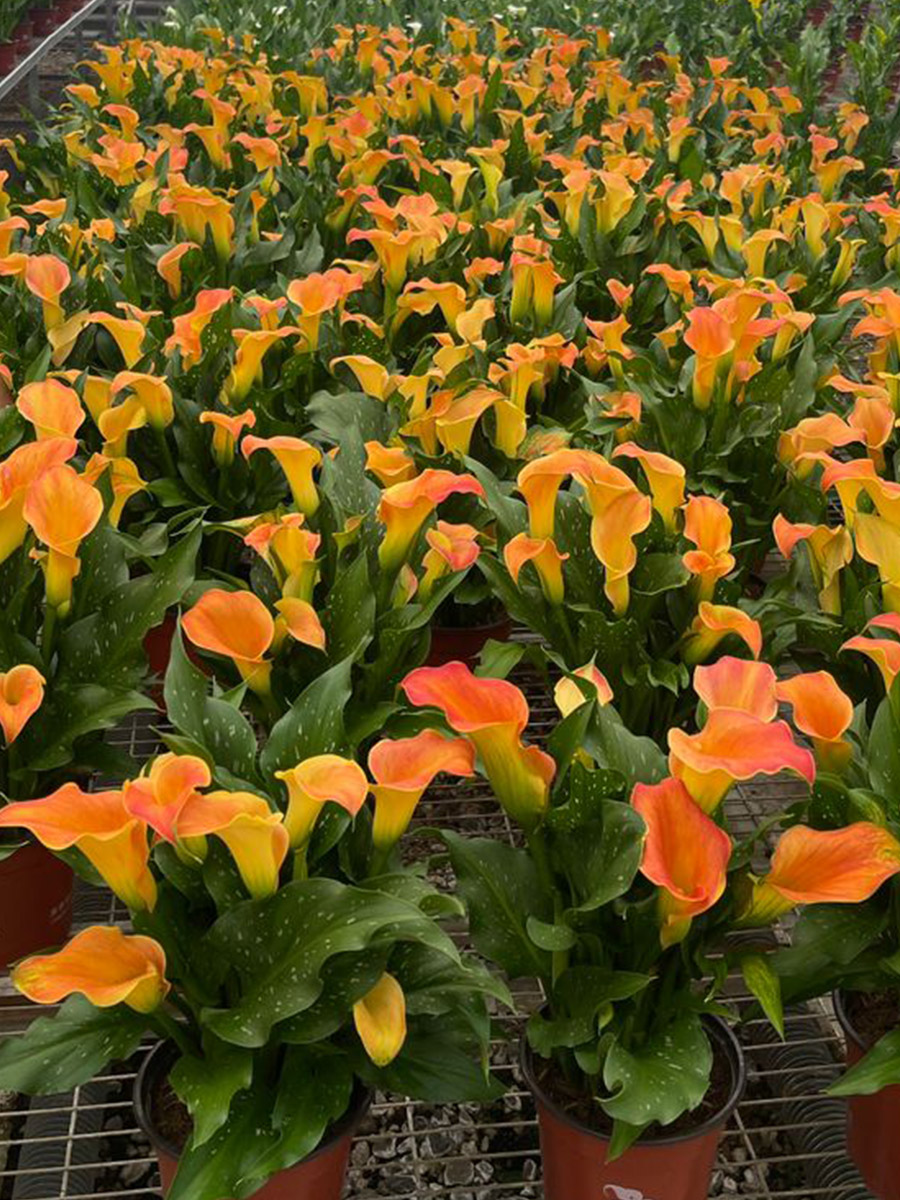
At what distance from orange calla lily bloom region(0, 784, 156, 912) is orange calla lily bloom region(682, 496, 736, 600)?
73 centimetres

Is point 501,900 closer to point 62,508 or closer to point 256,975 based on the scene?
point 256,975

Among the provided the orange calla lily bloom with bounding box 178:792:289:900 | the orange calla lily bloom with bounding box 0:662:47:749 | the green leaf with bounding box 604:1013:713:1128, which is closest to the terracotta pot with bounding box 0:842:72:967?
the orange calla lily bloom with bounding box 0:662:47:749

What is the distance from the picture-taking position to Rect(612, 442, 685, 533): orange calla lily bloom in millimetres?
1510

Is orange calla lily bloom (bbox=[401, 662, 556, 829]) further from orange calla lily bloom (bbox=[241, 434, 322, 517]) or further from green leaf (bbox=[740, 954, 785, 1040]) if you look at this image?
orange calla lily bloom (bbox=[241, 434, 322, 517])

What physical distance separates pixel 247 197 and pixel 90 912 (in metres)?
1.75

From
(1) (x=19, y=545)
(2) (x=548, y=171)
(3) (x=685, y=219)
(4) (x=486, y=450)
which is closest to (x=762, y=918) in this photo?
(1) (x=19, y=545)

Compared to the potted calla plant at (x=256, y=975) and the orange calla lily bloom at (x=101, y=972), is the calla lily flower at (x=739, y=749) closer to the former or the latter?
the potted calla plant at (x=256, y=975)

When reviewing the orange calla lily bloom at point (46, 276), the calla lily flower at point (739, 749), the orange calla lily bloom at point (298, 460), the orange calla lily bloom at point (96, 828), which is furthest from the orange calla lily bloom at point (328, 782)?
the orange calla lily bloom at point (46, 276)

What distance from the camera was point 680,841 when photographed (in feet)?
3.30

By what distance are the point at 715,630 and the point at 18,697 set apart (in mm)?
758

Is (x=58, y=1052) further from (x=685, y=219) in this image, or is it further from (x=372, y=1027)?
(x=685, y=219)

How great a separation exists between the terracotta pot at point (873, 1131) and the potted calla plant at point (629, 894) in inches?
6.1

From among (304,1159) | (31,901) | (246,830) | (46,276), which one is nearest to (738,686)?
(246,830)

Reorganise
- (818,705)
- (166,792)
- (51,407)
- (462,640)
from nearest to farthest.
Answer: (166,792) → (818,705) → (51,407) → (462,640)
